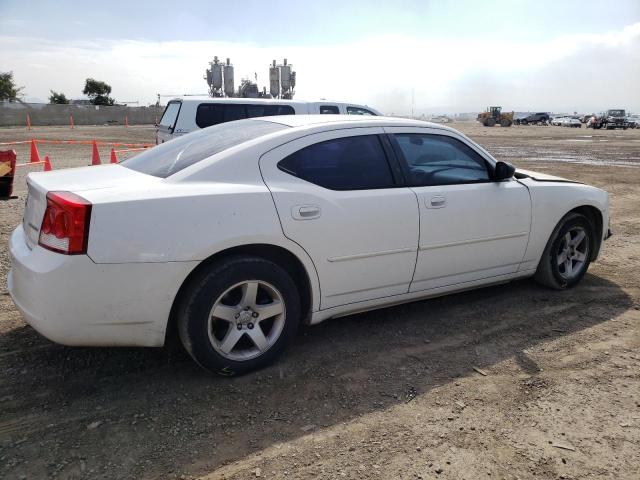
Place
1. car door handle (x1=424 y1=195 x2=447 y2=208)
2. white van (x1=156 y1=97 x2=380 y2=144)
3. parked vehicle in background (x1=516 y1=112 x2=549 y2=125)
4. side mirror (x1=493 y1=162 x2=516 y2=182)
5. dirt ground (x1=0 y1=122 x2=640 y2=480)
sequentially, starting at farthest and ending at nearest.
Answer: parked vehicle in background (x1=516 y1=112 x2=549 y2=125)
white van (x1=156 y1=97 x2=380 y2=144)
side mirror (x1=493 y1=162 x2=516 y2=182)
car door handle (x1=424 y1=195 x2=447 y2=208)
dirt ground (x1=0 y1=122 x2=640 y2=480)

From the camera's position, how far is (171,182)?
9.81 ft

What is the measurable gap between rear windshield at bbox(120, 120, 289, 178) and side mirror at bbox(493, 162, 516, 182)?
178 centimetres

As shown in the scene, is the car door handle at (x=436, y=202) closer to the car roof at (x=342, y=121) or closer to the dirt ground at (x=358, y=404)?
the car roof at (x=342, y=121)

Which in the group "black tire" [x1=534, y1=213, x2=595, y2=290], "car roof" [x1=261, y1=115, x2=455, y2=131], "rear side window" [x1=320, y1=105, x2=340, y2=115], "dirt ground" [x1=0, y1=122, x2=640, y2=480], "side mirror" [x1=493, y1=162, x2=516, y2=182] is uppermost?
"rear side window" [x1=320, y1=105, x2=340, y2=115]

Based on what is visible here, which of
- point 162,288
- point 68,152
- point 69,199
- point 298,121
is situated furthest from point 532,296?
point 68,152

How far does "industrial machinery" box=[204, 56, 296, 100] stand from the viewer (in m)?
34.7

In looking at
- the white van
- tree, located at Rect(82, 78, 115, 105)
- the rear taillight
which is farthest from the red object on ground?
tree, located at Rect(82, 78, 115, 105)

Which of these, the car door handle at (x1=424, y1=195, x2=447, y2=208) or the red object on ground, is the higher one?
the car door handle at (x1=424, y1=195, x2=447, y2=208)

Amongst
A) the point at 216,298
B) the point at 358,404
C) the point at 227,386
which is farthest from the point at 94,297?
the point at 358,404

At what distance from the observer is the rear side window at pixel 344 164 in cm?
331

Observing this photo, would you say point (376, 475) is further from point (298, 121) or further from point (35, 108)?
point (35, 108)

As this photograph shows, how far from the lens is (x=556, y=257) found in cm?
462

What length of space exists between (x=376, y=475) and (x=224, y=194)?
5.54ft

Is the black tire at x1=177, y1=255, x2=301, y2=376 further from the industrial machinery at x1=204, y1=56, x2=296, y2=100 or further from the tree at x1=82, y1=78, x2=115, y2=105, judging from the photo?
the tree at x1=82, y1=78, x2=115, y2=105
